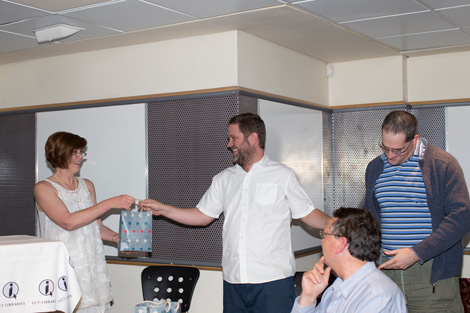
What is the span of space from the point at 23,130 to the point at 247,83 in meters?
2.65

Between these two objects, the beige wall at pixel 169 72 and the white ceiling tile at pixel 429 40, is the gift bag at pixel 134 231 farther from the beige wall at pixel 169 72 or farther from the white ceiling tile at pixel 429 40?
the white ceiling tile at pixel 429 40

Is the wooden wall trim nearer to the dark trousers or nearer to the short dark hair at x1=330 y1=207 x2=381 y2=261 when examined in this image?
the dark trousers

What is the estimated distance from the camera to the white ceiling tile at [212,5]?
4.17 meters

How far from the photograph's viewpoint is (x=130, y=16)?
14.9ft

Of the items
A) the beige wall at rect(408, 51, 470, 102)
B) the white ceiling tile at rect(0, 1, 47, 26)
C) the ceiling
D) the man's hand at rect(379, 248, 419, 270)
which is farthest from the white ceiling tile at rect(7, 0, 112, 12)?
the beige wall at rect(408, 51, 470, 102)

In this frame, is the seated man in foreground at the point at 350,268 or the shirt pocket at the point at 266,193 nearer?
the seated man in foreground at the point at 350,268

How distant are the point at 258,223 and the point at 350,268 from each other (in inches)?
57.5

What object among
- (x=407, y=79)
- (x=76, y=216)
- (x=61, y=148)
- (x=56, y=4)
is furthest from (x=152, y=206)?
(x=407, y=79)

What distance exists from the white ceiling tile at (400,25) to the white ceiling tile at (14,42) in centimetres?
284

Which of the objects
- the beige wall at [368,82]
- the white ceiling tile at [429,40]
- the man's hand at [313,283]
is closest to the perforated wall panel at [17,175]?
the beige wall at [368,82]

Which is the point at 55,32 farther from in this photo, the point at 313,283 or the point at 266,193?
the point at 313,283

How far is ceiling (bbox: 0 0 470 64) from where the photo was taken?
4277mm

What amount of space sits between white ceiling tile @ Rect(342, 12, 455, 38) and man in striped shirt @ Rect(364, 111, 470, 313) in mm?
1550

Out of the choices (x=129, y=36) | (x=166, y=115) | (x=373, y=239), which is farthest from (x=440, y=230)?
(x=129, y=36)
